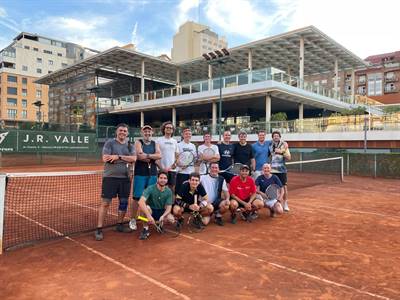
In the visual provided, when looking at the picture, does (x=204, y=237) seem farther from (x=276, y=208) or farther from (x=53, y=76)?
(x=53, y=76)

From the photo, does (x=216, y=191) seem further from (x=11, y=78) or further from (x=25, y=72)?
(x=25, y=72)

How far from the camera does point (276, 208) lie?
7543 mm

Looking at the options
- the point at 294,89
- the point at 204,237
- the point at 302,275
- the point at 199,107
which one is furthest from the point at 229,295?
the point at 199,107

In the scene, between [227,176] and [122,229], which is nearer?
[122,229]

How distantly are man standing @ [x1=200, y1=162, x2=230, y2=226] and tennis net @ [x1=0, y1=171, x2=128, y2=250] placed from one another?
7.13 feet

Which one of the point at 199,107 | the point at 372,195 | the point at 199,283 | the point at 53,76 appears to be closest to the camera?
the point at 199,283

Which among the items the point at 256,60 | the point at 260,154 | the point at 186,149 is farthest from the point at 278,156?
the point at 256,60

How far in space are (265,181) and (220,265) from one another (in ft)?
11.2

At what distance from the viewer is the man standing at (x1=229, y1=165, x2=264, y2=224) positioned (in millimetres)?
7004

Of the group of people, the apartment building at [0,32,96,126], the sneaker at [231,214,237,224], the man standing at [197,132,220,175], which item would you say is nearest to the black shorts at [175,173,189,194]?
the group of people

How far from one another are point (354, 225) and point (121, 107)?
37799mm

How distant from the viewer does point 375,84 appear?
81.4 meters

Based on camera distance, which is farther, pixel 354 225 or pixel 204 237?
pixel 354 225

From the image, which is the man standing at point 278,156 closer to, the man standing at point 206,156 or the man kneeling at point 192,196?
the man standing at point 206,156
